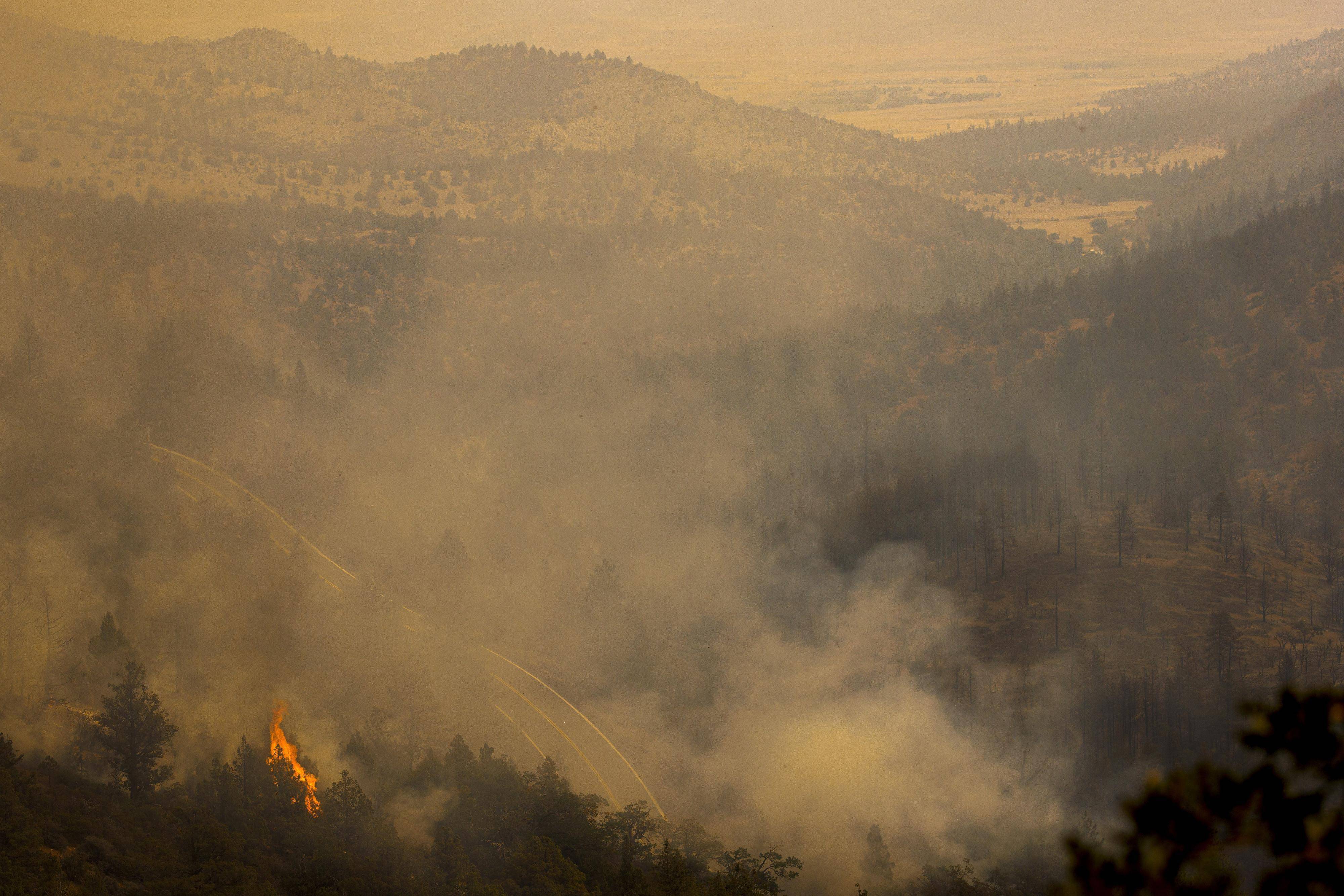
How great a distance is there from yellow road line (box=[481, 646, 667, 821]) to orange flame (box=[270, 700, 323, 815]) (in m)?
20.0

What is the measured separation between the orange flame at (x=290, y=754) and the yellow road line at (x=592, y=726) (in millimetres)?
19996

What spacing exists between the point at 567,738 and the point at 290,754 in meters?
22.3

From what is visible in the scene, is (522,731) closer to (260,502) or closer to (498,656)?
(498,656)

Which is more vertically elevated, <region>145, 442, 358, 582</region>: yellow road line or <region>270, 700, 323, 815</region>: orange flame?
<region>145, 442, 358, 582</region>: yellow road line

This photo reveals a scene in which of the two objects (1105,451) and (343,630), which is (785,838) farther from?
(1105,451)

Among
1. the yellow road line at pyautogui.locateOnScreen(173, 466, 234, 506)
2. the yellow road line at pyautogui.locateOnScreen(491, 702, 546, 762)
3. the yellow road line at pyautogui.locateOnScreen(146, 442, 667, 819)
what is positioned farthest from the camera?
the yellow road line at pyautogui.locateOnScreen(173, 466, 234, 506)

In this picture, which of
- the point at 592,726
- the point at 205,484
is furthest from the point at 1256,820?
the point at 205,484

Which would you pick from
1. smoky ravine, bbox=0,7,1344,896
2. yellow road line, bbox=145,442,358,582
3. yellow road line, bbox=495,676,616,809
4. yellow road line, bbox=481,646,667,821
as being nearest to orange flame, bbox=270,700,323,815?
smoky ravine, bbox=0,7,1344,896

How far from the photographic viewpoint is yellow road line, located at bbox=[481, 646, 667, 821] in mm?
85875

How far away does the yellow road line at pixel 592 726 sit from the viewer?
85.9 meters

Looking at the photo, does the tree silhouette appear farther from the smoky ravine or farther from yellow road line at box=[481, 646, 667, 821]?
yellow road line at box=[481, 646, 667, 821]

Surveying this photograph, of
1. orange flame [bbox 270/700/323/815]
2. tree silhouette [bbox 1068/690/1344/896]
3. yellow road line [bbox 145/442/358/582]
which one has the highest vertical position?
yellow road line [bbox 145/442/358/582]

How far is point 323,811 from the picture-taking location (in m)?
61.9

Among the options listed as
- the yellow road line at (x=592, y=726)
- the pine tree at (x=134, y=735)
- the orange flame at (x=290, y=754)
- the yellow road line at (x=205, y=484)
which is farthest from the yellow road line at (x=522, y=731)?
the yellow road line at (x=205, y=484)
